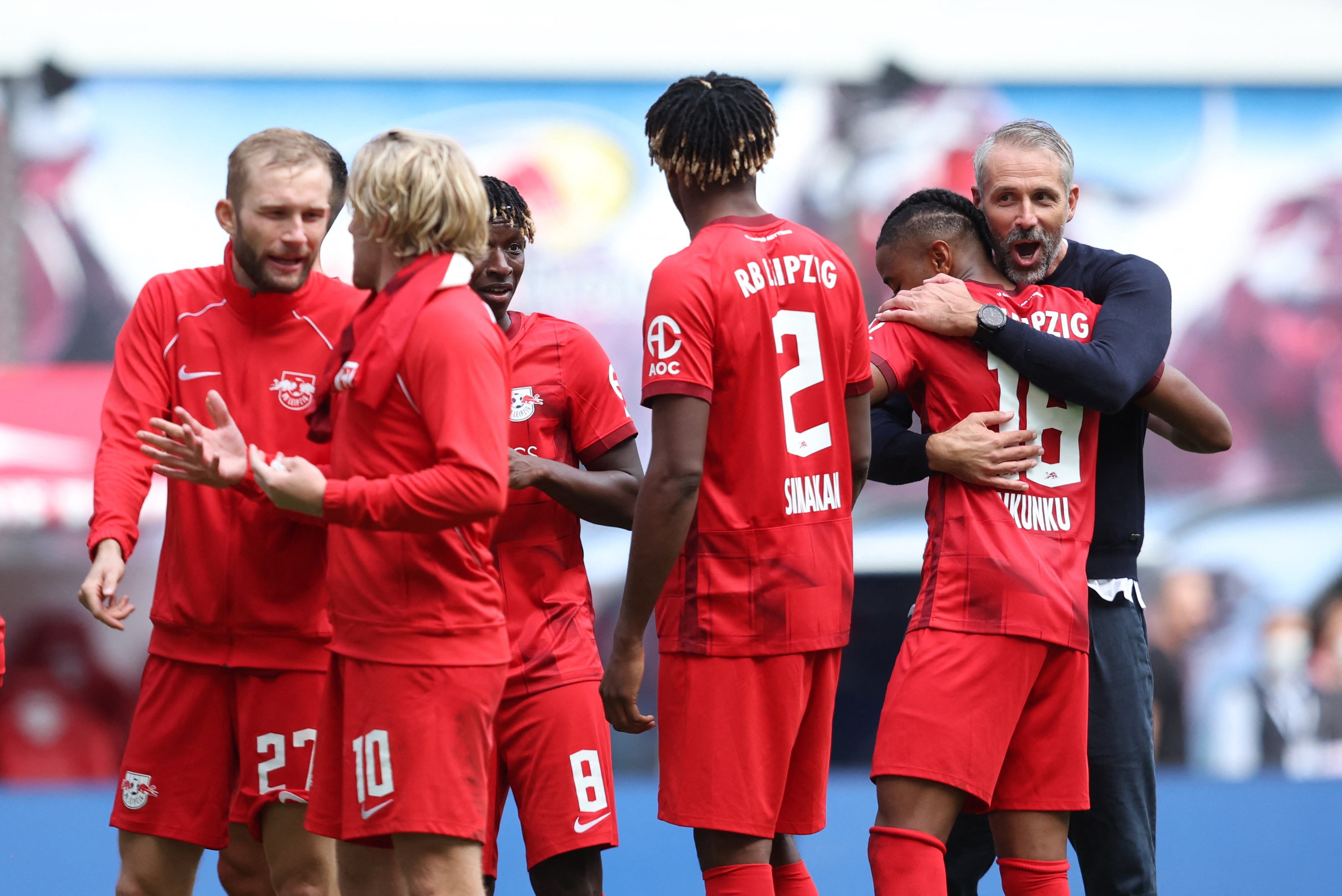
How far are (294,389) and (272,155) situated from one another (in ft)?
1.61

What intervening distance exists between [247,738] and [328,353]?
83cm

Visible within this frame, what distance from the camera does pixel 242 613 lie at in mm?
2797

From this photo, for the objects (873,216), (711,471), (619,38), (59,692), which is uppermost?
(619,38)

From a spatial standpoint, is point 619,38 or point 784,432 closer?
point 784,432

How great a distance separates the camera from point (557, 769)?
2875 millimetres

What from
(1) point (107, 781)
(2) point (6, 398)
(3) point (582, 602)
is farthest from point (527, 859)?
(2) point (6, 398)

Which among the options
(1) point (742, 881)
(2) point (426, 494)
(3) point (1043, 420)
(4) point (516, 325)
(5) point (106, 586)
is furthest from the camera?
(4) point (516, 325)

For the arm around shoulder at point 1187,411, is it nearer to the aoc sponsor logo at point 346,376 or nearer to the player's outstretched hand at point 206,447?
the aoc sponsor logo at point 346,376

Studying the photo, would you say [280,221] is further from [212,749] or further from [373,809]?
[373,809]

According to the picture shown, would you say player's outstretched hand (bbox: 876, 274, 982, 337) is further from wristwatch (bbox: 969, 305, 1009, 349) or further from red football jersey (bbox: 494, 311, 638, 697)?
red football jersey (bbox: 494, 311, 638, 697)

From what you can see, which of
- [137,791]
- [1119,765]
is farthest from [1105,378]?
[137,791]

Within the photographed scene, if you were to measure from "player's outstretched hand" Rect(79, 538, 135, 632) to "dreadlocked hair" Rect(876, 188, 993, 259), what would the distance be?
1.71m

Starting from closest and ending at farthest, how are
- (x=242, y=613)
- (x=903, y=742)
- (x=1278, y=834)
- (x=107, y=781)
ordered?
1. (x=903, y=742)
2. (x=242, y=613)
3. (x=1278, y=834)
4. (x=107, y=781)

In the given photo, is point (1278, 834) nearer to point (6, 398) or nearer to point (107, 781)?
point (107, 781)
